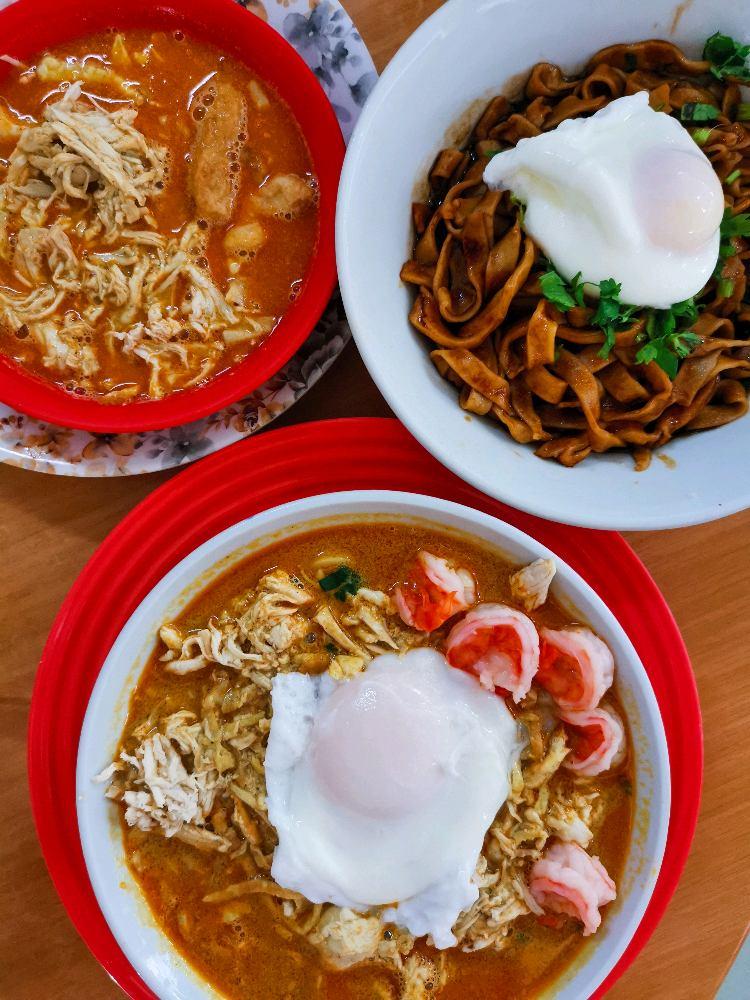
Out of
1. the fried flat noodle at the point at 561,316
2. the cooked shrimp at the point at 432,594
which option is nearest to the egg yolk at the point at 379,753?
the cooked shrimp at the point at 432,594

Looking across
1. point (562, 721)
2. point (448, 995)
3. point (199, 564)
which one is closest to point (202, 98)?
point (199, 564)

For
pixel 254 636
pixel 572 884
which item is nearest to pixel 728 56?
pixel 254 636

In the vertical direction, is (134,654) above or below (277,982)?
above

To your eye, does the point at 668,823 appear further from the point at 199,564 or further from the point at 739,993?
the point at 739,993

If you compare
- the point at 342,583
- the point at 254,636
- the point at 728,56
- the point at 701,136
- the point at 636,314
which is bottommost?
the point at 254,636

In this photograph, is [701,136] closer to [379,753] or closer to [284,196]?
[284,196]
